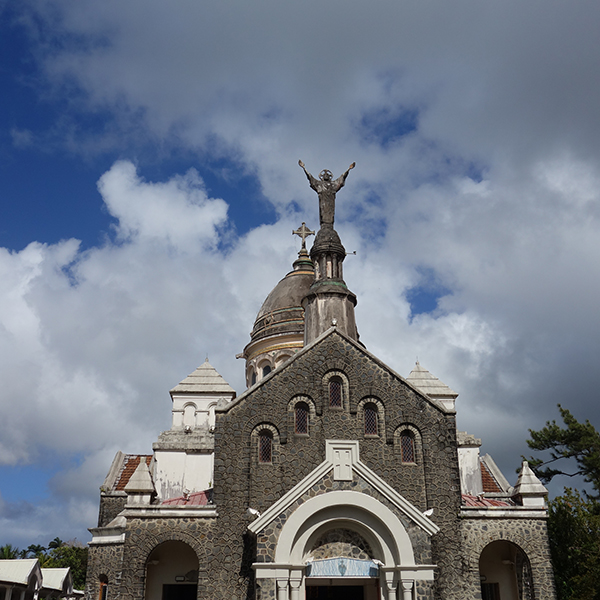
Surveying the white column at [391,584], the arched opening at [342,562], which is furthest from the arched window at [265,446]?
the white column at [391,584]

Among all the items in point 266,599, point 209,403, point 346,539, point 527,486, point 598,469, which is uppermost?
point 209,403

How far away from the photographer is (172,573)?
79.0 feet

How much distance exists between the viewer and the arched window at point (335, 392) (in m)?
24.6

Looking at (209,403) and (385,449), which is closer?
(385,449)

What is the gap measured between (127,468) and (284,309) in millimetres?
12843

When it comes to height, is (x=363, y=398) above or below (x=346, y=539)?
above

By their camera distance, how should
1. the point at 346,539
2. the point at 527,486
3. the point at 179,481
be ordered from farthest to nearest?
the point at 179,481, the point at 527,486, the point at 346,539

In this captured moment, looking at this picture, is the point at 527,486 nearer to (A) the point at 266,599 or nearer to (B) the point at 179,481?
(A) the point at 266,599

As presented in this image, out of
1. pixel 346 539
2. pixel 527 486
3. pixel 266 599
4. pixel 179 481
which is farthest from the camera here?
pixel 179 481

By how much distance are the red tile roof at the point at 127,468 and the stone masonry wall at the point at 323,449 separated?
9206 millimetres

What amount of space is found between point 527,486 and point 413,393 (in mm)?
5087

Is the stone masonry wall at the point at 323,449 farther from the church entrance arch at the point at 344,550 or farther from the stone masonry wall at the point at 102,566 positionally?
the stone masonry wall at the point at 102,566

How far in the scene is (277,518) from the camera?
69.1 ft

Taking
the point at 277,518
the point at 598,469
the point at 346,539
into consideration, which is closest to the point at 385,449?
the point at 346,539
